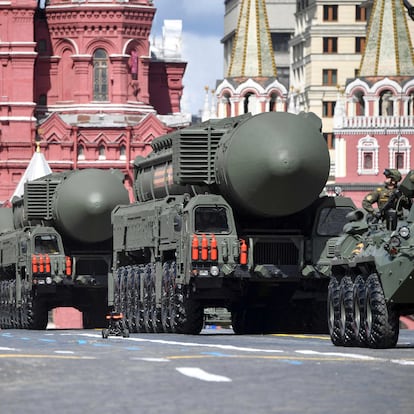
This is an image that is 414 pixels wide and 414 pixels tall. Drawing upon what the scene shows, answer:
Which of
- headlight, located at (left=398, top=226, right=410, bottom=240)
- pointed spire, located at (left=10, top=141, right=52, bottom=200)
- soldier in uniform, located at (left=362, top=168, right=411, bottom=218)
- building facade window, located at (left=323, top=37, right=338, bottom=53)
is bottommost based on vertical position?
headlight, located at (left=398, top=226, right=410, bottom=240)

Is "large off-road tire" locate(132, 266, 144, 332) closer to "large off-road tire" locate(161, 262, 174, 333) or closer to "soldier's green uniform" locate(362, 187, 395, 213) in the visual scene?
"large off-road tire" locate(161, 262, 174, 333)

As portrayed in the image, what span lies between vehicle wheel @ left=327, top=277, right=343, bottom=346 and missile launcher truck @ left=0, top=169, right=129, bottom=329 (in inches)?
910

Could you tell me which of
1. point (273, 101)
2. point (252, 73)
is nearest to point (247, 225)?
point (273, 101)

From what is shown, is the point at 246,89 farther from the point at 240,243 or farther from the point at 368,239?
the point at 368,239

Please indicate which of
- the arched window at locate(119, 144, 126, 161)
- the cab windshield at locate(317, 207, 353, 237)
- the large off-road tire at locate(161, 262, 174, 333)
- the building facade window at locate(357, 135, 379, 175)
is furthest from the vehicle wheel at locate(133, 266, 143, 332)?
the building facade window at locate(357, 135, 379, 175)

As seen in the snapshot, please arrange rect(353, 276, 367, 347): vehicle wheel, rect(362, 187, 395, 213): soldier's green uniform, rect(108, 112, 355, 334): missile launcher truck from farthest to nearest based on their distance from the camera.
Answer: rect(108, 112, 355, 334): missile launcher truck → rect(362, 187, 395, 213): soldier's green uniform → rect(353, 276, 367, 347): vehicle wheel

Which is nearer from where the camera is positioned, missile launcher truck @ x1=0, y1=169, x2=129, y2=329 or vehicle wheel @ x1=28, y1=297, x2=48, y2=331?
missile launcher truck @ x1=0, y1=169, x2=129, y2=329

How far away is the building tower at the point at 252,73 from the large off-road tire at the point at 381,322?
117 metres

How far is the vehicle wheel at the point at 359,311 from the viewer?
27.1m

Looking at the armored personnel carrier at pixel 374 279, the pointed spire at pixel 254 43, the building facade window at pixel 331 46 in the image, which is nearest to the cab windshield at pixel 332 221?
the armored personnel carrier at pixel 374 279

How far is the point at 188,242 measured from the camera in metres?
38.0

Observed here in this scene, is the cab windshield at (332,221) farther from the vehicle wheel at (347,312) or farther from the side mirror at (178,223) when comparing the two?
the vehicle wheel at (347,312)

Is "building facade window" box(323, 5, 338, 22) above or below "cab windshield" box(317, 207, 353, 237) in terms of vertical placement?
above

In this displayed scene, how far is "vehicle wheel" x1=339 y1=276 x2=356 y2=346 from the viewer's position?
1091 inches
